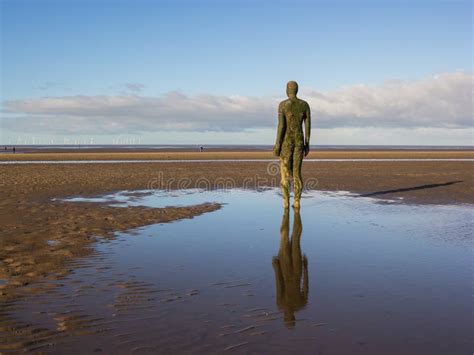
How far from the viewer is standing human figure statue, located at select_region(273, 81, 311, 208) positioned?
40.4ft

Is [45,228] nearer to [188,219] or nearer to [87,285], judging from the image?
[188,219]

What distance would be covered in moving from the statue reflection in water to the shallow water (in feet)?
0.06

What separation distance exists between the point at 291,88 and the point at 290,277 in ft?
24.8

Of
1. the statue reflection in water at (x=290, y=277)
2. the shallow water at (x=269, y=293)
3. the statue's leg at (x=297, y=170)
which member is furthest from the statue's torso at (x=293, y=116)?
the statue reflection in water at (x=290, y=277)

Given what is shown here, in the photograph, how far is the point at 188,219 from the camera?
11430 mm

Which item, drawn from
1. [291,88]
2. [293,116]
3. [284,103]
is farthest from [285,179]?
[291,88]

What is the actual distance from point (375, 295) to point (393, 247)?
2.95 metres

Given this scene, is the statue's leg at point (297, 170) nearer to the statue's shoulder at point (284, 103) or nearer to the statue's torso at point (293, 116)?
the statue's torso at point (293, 116)

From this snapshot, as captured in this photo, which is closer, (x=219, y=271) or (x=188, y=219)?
(x=219, y=271)

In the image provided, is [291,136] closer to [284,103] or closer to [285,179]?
[284,103]

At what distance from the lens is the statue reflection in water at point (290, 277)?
485cm

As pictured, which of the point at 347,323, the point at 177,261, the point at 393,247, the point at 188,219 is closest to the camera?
the point at 347,323

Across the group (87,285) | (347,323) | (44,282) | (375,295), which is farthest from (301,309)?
(44,282)

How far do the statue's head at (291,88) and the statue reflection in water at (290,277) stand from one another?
16.2ft
